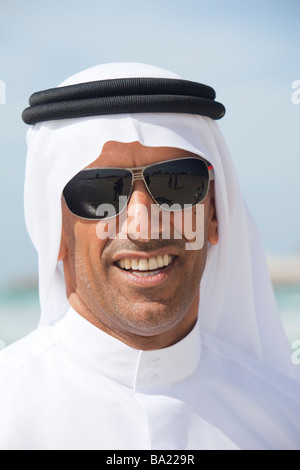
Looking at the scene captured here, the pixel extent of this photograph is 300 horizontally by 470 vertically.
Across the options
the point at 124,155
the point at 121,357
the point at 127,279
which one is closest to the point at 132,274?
the point at 127,279

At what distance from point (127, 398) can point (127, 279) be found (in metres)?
0.53

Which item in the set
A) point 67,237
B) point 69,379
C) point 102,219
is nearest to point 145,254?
point 102,219

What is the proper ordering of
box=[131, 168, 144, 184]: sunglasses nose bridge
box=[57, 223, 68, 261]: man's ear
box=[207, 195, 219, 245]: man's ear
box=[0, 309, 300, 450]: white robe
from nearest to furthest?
box=[0, 309, 300, 450]: white robe → box=[131, 168, 144, 184]: sunglasses nose bridge → box=[57, 223, 68, 261]: man's ear → box=[207, 195, 219, 245]: man's ear

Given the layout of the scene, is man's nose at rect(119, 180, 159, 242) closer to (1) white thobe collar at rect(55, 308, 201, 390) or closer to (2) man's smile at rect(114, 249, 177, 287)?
(2) man's smile at rect(114, 249, 177, 287)

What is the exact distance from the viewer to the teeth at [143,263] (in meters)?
2.85

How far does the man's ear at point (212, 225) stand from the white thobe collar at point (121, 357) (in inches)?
21.6

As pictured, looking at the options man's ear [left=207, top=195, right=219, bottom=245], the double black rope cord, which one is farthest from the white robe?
the double black rope cord

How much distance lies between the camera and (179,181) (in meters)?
2.89

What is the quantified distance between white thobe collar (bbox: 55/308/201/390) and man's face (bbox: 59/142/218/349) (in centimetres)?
6

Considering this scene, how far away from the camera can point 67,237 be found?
10.0 ft

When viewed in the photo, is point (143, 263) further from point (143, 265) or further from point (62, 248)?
point (62, 248)

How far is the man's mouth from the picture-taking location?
2.85m

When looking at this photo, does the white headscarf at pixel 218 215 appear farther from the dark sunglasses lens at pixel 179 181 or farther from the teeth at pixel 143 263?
the teeth at pixel 143 263

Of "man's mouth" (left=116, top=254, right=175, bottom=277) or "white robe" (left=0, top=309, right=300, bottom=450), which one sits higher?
"man's mouth" (left=116, top=254, right=175, bottom=277)
